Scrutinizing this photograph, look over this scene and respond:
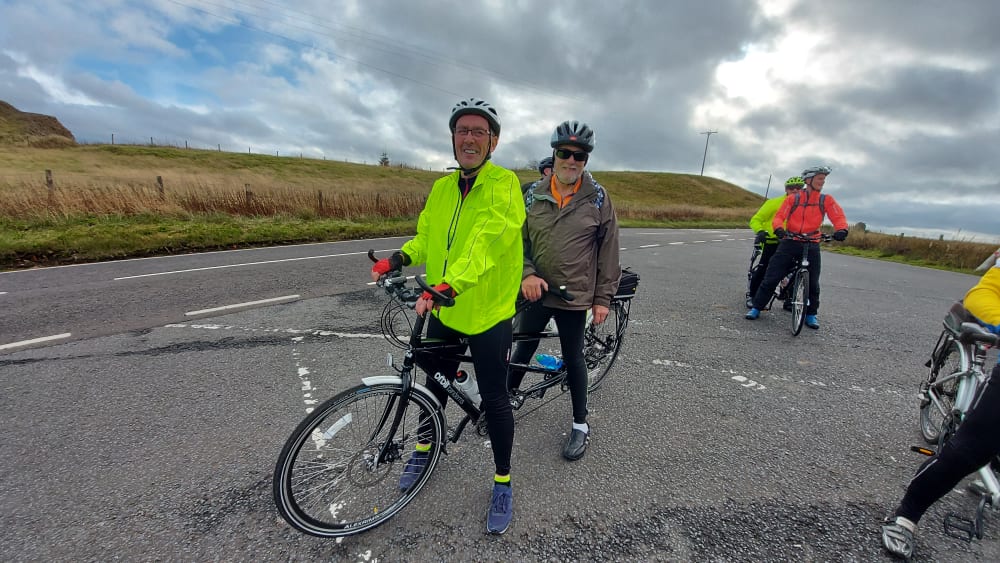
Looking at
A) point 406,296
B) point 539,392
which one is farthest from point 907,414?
point 406,296

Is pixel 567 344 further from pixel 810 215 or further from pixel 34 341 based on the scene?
pixel 34 341

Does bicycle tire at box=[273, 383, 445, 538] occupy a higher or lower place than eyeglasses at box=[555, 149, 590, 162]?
lower

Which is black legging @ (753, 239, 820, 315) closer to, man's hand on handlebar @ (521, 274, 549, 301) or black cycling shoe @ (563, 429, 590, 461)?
black cycling shoe @ (563, 429, 590, 461)

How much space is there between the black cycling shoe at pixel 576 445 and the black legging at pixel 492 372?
2.17 ft

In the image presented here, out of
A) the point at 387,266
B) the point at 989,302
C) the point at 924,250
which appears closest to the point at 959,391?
the point at 989,302

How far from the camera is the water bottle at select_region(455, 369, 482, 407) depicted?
238 cm

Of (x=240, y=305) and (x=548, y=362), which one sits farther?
(x=240, y=305)

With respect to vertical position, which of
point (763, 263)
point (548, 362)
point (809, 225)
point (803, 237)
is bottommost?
point (548, 362)

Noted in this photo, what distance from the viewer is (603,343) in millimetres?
3580

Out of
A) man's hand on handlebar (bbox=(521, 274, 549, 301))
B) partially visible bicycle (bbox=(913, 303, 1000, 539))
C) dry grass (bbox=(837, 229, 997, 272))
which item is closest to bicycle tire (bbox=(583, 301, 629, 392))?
man's hand on handlebar (bbox=(521, 274, 549, 301))

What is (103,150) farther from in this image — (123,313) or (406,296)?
(406,296)

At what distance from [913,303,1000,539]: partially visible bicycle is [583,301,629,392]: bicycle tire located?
1953 mm

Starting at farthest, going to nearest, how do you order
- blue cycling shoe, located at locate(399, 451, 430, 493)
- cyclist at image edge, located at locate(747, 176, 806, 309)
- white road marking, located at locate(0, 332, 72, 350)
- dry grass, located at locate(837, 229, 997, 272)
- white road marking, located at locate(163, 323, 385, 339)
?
dry grass, located at locate(837, 229, 997, 272) < cyclist at image edge, located at locate(747, 176, 806, 309) < white road marking, located at locate(163, 323, 385, 339) < white road marking, located at locate(0, 332, 72, 350) < blue cycling shoe, located at locate(399, 451, 430, 493)

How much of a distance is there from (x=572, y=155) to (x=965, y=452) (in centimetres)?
247
